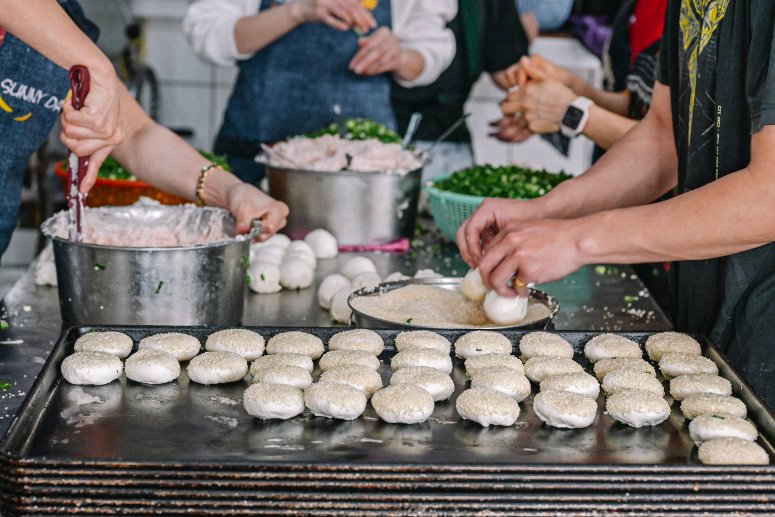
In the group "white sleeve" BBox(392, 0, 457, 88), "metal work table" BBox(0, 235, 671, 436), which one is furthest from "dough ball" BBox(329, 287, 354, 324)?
"white sleeve" BBox(392, 0, 457, 88)

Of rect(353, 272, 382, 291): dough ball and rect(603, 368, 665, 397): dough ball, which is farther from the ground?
rect(603, 368, 665, 397): dough ball

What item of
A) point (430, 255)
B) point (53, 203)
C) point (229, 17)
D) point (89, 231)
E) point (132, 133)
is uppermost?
point (229, 17)

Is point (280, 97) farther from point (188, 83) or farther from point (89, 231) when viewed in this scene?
point (188, 83)

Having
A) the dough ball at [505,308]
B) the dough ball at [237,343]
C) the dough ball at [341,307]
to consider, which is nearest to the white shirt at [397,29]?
the dough ball at [341,307]

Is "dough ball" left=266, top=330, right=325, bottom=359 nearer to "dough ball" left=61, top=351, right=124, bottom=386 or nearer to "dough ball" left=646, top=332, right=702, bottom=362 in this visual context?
"dough ball" left=61, top=351, right=124, bottom=386

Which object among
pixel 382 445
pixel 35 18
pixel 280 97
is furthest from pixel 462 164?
pixel 382 445

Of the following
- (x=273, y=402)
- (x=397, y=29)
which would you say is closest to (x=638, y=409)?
(x=273, y=402)

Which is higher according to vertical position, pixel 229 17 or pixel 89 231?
pixel 229 17

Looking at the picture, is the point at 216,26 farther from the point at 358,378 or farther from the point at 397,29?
the point at 358,378

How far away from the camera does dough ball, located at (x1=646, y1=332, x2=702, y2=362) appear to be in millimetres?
1657

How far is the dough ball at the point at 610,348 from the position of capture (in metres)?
1.66

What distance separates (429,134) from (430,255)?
1.59m

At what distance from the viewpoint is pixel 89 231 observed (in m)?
2.10

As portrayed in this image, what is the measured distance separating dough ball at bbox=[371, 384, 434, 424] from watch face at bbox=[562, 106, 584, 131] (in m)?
1.97
